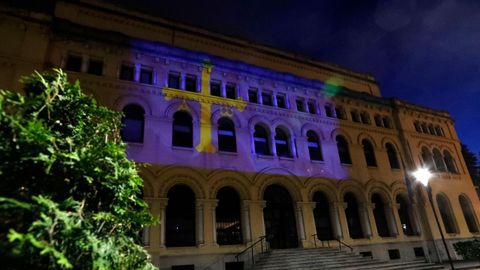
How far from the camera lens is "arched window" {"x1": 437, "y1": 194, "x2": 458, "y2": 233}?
65.6ft

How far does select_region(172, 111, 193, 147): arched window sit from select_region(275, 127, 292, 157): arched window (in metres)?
5.18

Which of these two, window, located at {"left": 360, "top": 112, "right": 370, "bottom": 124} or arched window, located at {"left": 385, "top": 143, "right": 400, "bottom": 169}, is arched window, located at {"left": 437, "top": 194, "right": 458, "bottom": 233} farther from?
window, located at {"left": 360, "top": 112, "right": 370, "bottom": 124}

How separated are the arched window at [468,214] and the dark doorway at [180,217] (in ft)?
69.2

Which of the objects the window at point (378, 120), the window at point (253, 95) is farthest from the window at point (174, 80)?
the window at point (378, 120)

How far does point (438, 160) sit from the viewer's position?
73.7ft

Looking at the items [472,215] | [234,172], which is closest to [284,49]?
[234,172]

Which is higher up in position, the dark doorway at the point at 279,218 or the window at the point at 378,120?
the window at the point at 378,120

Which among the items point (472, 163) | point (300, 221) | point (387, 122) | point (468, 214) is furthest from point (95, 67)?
point (472, 163)

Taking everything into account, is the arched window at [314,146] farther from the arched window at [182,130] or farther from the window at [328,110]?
the arched window at [182,130]

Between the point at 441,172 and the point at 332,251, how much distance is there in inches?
535

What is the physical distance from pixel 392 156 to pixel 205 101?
14389mm

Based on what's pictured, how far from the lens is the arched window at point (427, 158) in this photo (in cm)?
2144

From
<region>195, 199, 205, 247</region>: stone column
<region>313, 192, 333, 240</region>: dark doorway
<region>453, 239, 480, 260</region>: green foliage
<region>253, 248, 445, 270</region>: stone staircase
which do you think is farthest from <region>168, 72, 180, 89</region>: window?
<region>453, 239, 480, 260</region>: green foliage

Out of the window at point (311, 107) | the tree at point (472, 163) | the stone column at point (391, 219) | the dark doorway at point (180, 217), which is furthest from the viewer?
the tree at point (472, 163)
